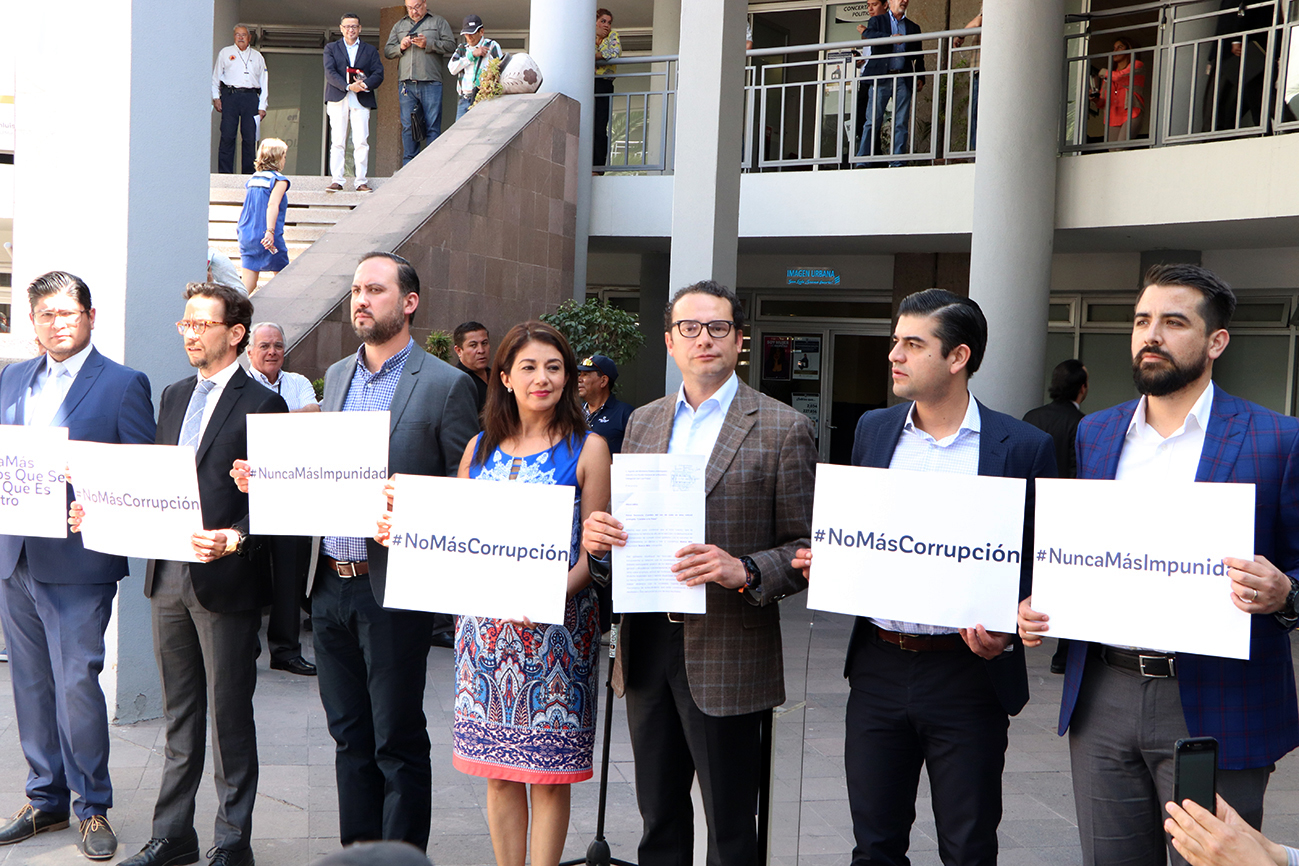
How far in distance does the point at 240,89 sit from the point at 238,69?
257mm

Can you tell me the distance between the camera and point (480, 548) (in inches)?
139

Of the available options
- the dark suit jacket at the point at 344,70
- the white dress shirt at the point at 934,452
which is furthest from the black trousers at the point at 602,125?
the white dress shirt at the point at 934,452

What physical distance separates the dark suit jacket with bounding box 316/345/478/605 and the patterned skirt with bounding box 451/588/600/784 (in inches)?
24.7

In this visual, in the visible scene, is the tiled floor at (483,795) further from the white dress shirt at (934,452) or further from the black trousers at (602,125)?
the black trousers at (602,125)

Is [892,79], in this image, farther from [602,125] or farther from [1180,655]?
[1180,655]

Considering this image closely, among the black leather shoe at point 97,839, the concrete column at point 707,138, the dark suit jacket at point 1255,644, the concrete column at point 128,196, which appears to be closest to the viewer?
the dark suit jacket at point 1255,644

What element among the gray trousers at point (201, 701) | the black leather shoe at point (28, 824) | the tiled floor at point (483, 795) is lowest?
the tiled floor at point (483, 795)

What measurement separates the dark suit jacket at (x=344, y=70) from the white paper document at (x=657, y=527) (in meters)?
12.4

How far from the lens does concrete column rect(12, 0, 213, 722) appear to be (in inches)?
230

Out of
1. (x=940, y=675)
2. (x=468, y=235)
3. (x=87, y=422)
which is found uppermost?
(x=468, y=235)

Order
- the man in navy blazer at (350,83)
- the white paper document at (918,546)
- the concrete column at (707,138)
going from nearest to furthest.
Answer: the white paper document at (918,546)
the concrete column at (707,138)
the man in navy blazer at (350,83)

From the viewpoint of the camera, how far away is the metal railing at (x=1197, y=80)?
10586 millimetres

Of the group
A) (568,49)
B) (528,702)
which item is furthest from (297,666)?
(568,49)

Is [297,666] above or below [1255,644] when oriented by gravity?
below
